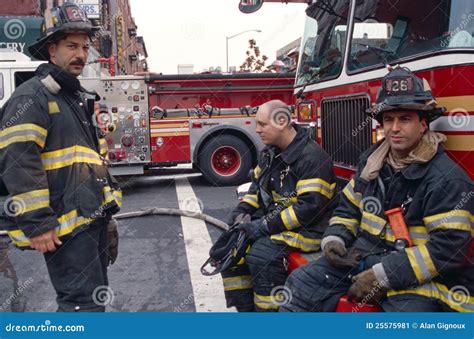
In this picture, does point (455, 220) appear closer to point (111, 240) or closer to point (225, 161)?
point (111, 240)

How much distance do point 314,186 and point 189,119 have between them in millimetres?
6017

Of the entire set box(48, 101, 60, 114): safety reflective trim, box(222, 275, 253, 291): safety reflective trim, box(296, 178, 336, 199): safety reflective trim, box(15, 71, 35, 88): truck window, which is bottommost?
box(222, 275, 253, 291): safety reflective trim

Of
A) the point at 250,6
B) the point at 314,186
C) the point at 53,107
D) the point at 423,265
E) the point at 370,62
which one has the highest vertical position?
the point at 250,6

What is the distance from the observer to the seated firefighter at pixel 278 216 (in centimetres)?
308

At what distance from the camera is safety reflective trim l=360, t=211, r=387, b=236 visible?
8.12ft

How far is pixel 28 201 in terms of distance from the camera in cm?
228

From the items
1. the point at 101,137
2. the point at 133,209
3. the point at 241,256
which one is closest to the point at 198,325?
the point at 241,256

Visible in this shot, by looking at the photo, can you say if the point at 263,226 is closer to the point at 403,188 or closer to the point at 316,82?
the point at 403,188

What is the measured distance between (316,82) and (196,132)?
4.91 metres

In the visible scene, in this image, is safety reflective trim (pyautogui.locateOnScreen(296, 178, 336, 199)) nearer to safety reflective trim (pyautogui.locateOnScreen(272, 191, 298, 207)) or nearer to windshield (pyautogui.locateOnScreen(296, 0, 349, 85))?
safety reflective trim (pyautogui.locateOnScreen(272, 191, 298, 207))

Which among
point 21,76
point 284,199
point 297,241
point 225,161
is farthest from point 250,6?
point 225,161

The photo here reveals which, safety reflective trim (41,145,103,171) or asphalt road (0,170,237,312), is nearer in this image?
safety reflective trim (41,145,103,171)

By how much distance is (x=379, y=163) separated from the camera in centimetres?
255

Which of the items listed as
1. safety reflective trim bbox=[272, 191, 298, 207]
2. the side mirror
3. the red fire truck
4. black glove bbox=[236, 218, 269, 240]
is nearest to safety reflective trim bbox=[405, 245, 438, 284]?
safety reflective trim bbox=[272, 191, 298, 207]
